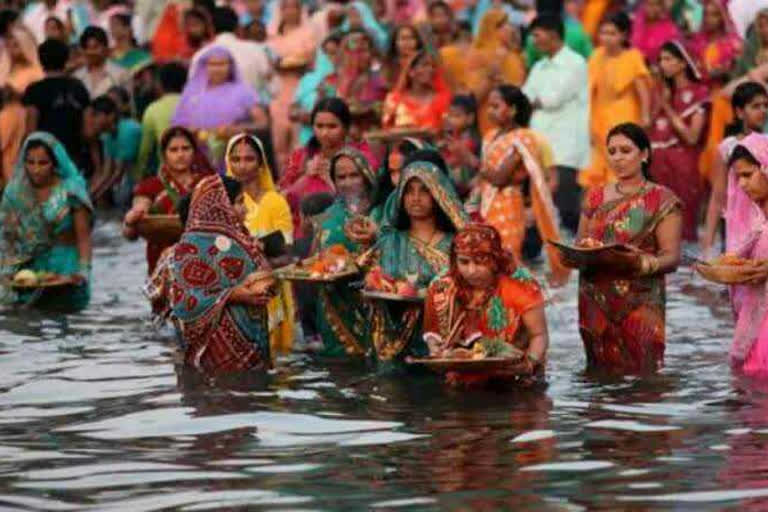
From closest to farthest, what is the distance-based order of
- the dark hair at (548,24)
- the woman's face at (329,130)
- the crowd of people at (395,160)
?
the crowd of people at (395,160), the woman's face at (329,130), the dark hair at (548,24)

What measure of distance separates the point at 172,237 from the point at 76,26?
543 inches

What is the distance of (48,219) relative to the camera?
17.2 metres

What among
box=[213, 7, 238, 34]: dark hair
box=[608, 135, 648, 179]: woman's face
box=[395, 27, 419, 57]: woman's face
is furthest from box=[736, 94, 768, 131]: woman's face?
box=[213, 7, 238, 34]: dark hair

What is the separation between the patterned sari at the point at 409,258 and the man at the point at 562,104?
788 cm

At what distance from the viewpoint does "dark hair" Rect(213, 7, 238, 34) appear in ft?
81.2

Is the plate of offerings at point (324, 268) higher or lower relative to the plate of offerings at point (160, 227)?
lower

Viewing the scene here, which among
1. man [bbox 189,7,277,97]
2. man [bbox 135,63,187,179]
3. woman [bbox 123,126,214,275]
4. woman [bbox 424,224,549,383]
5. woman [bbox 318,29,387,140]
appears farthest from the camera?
man [bbox 189,7,277,97]

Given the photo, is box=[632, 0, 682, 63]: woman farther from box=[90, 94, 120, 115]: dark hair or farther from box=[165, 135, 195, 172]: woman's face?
box=[165, 135, 195, 172]: woman's face

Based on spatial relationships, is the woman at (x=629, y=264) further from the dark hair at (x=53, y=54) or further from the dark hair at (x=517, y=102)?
the dark hair at (x=53, y=54)

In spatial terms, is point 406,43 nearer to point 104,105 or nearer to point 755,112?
point 104,105

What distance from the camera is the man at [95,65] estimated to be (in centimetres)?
2486

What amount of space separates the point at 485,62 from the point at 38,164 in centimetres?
681

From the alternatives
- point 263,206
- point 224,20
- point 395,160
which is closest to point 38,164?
point 263,206

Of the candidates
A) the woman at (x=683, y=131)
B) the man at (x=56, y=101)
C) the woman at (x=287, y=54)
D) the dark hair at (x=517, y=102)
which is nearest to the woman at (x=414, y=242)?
the dark hair at (x=517, y=102)
